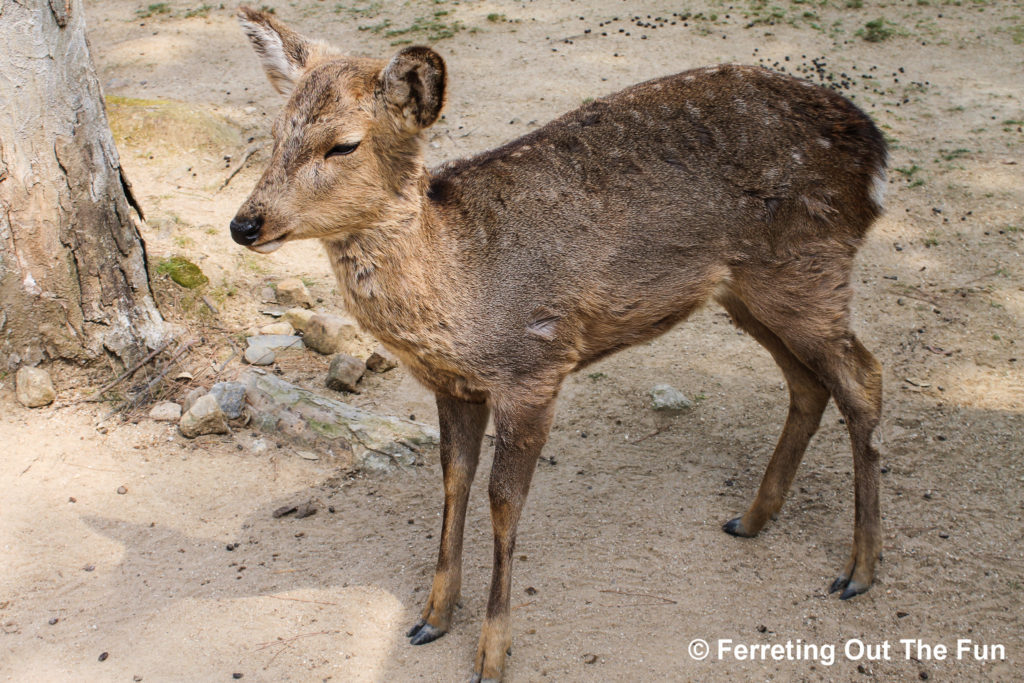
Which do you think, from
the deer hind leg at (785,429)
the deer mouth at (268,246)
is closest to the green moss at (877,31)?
the deer hind leg at (785,429)

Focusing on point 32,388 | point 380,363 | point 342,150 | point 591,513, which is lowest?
point 591,513

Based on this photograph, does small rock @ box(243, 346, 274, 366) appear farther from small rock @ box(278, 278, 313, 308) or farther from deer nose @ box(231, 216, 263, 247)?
deer nose @ box(231, 216, 263, 247)

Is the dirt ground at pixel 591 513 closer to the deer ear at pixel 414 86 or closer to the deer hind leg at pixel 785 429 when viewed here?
the deer hind leg at pixel 785 429

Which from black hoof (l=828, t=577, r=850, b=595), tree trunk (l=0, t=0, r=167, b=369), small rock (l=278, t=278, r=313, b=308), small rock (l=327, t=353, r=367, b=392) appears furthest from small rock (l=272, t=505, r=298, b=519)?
black hoof (l=828, t=577, r=850, b=595)

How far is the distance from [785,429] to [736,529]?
56 centimetres

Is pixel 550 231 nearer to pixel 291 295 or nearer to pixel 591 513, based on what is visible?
pixel 591 513

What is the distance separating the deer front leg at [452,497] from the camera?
3.94 m

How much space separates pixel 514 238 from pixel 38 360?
9.84 feet

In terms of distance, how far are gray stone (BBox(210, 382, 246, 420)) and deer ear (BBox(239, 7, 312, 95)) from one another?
202 cm

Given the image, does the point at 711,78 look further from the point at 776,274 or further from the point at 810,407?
the point at 810,407

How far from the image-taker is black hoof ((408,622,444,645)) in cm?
390

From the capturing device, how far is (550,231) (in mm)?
3686

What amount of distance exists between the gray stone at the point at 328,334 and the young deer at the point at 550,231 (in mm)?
1983

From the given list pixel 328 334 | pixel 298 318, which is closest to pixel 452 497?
pixel 328 334
